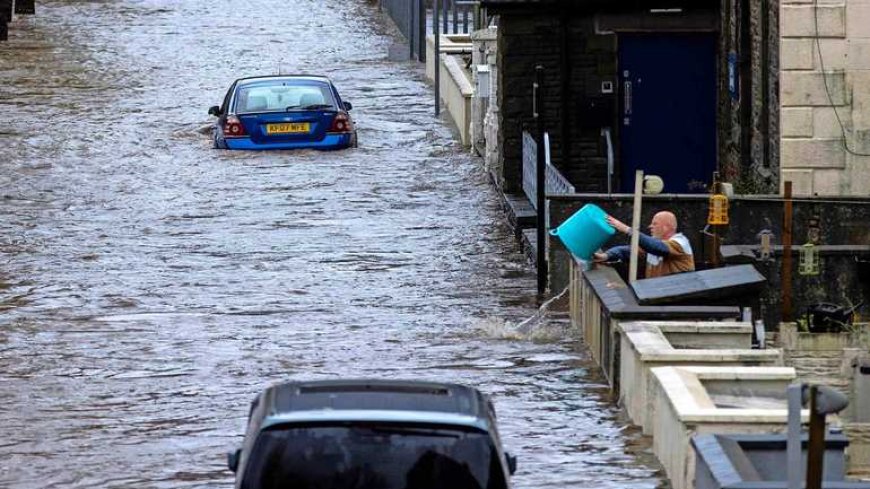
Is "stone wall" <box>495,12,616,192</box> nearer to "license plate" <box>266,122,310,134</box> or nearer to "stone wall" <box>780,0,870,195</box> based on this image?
"license plate" <box>266,122,310,134</box>

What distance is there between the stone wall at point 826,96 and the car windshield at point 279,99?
12248 mm

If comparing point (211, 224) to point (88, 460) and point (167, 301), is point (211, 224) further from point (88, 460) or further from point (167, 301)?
point (88, 460)

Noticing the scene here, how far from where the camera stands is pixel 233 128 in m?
33.2

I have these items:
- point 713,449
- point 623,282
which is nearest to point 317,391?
point 713,449

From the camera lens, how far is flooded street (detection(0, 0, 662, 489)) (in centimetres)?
1542

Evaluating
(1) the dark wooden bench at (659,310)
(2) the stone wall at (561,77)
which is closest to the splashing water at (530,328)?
(1) the dark wooden bench at (659,310)

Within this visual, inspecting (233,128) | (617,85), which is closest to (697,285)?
(617,85)

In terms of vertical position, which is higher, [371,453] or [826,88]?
[826,88]

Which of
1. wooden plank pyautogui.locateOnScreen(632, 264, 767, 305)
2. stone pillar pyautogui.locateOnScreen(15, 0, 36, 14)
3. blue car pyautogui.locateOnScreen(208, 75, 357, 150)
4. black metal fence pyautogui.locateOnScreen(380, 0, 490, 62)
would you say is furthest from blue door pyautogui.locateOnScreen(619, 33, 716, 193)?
stone pillar pyautogui.locateOnScreen(15, 0, 36, 14)

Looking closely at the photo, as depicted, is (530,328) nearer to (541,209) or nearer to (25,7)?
(541,209)

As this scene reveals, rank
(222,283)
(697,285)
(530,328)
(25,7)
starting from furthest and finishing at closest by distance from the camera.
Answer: (25,7), (222,283), (530,328), (697,285)

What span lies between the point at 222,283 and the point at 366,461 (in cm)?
1286

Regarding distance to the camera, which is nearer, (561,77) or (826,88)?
(826,88)

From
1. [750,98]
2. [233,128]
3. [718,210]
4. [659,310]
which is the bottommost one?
[659,310]
